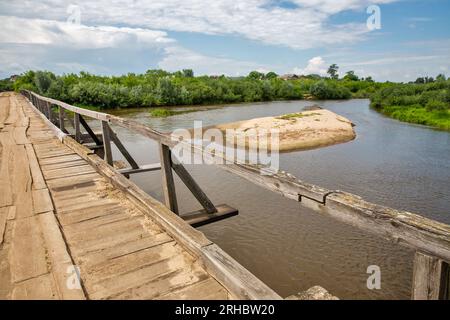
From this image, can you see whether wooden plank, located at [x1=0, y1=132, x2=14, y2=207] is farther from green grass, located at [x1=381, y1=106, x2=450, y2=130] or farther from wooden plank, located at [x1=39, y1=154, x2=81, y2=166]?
green grass, located at [x1=381, y1=106, x2=450, y2=130]

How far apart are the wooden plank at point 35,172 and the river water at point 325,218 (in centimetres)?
326

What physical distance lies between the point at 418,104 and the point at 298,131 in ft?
67.1

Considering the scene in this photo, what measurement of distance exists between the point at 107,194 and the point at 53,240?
145 centimetres

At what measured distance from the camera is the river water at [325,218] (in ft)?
18.2

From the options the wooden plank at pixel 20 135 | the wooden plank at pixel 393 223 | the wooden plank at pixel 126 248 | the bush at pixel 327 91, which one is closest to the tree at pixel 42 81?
the wooden plank at pixel 20 135

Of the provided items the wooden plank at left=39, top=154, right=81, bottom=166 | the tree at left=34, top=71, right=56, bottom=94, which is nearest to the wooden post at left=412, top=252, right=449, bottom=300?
the wooden plank at left=39, top=154, right=81, bottom=166

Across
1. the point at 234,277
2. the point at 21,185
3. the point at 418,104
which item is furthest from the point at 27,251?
the point at 418,104

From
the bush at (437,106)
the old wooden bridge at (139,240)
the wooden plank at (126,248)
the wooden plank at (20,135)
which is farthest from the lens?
the bush at (437,106)

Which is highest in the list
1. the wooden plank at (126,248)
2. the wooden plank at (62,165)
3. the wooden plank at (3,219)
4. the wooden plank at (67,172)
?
the wooden plank at (62,165)

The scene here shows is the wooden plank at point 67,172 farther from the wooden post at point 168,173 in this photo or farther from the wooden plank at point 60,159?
the wooden post at point 168,173

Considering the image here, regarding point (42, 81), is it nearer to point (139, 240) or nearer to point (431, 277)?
point (139, 240)

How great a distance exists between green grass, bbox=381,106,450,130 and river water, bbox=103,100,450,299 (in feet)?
33.3

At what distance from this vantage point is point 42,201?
13.8 ft
